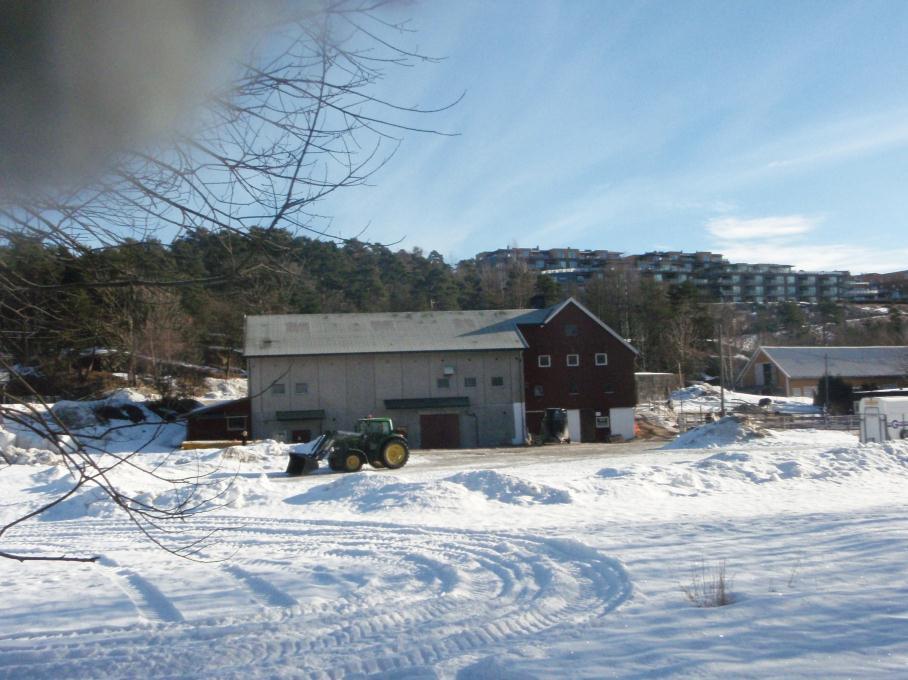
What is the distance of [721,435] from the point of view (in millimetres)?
38406

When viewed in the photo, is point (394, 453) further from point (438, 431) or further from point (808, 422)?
point (808, 422)

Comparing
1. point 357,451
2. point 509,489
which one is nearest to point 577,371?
point 357,451

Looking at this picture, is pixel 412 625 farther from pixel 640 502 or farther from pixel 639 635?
pixel 640 502

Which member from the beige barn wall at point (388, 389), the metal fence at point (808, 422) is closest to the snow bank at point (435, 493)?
the beige barn wall at point (388, 389)

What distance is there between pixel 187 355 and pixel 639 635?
3589 cm

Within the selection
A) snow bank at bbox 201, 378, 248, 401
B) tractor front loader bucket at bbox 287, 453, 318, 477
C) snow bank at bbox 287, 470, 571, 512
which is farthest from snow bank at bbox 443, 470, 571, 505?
snow bank at bbox 201, 378, 248, 401

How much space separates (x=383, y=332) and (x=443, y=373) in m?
4.28

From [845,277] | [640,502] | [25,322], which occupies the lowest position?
[640,502]

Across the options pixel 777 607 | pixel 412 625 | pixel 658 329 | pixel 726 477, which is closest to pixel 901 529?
pixel 777 607

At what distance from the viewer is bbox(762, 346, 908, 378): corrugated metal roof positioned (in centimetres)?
7125

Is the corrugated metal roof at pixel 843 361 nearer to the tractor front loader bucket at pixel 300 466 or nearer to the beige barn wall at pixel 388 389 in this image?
the beige barn wall at pixel 388 389

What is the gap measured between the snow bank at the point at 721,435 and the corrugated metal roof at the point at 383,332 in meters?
12.3

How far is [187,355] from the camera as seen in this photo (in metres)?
40.0

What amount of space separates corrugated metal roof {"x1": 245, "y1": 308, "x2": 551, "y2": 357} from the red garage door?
12.5 feet
